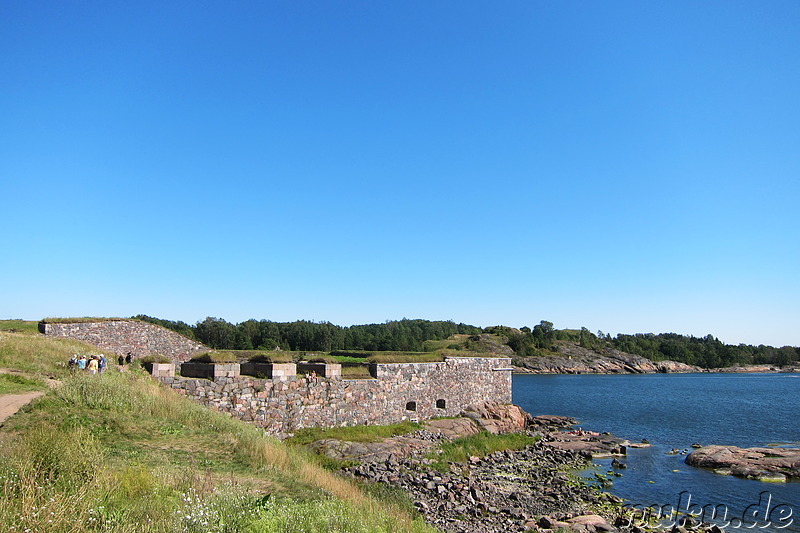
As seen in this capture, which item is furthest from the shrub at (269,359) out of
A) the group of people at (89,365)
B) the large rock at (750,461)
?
the large rock at (750,461)

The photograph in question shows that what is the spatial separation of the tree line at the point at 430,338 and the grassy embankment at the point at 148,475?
4739cm

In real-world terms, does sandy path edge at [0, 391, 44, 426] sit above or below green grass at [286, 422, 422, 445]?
above

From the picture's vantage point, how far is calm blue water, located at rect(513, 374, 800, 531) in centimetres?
1888

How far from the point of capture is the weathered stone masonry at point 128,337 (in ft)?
80.8

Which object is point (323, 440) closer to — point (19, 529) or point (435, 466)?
point (435, 466)

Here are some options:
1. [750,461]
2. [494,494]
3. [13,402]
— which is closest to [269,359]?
[13,402]

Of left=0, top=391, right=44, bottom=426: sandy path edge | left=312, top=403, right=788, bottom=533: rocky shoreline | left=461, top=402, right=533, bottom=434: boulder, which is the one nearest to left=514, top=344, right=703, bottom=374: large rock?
left=461, top=402, right=533, bottom=434: boulder

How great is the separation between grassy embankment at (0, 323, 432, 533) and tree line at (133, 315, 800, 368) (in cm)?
4739

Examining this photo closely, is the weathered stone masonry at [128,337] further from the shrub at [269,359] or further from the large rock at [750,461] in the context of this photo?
the large rock at [750,461]

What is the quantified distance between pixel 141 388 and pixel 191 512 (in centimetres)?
900

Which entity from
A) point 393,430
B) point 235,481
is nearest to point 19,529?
point 235,481

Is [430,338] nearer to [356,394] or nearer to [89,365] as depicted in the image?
[356,394]

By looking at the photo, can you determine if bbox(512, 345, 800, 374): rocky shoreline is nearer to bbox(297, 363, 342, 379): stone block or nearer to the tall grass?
bbox(297, 363, 342, 379): stone block

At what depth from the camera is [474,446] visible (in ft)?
73.9
